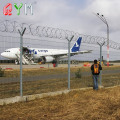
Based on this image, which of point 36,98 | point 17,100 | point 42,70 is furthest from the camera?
point 42,70

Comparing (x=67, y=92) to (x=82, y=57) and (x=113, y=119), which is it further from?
(x=113, y=119)

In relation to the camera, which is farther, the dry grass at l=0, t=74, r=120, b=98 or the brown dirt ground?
the dry grass at l=0, t=74, r=120, b=98

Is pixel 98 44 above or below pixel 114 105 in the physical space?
above

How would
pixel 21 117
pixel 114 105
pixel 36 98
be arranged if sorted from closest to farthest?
pixel 21 117, pixel 114 105, pixel 36 98

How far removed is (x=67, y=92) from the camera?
28.0ft

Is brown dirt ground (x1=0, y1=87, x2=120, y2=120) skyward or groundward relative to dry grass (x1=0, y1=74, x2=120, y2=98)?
groundward

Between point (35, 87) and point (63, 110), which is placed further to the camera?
point (35, 87)

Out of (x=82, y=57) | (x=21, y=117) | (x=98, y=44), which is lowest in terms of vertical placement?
(x=21, y=117)

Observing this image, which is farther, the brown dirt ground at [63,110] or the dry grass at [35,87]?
the dry grass at [35,87]

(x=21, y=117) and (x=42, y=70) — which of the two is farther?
(x=42, y=70)

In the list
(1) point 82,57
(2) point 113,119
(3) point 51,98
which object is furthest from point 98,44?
(2) point 113,119

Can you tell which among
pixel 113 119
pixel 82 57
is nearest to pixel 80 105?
pixel 113 119

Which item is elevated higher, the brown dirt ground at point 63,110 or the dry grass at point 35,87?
the dry grass at point 35,87

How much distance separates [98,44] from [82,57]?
1132 mm
